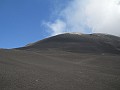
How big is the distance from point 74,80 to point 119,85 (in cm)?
412

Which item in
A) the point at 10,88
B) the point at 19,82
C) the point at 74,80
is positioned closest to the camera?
the point at 10,88

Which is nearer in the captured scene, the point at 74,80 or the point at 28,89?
the point at 28,89

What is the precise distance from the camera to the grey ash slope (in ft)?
286

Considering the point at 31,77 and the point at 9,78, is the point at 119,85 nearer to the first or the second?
the point at 31,77

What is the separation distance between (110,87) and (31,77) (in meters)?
7.08

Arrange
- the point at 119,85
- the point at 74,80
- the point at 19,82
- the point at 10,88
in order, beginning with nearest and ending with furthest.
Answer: the point at 10,88
the point at 19,82
the point at 119,85
the point at 74,80

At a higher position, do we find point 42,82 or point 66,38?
Result: point 66,38

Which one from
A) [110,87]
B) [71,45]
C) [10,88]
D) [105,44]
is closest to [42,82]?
[10,88]

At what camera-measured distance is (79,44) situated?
94.8 meters

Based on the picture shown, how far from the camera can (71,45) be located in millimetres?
93125

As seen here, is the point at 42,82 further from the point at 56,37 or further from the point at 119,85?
the point at 56,37

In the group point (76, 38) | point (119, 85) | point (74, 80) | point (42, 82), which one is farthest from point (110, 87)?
point (76, 38)

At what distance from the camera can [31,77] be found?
910 inches

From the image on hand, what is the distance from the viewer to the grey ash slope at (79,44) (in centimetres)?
8719
